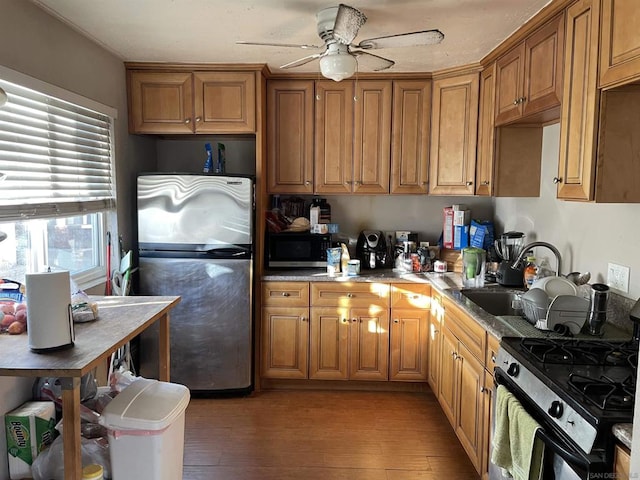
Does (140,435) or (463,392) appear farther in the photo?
(463,392)

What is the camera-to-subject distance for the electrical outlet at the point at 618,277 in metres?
2.05

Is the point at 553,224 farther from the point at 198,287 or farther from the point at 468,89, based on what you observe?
the point at 198,287

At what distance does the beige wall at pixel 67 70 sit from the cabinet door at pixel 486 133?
2.45 metres

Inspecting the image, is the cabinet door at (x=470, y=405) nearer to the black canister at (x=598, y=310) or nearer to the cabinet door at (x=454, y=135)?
the black canister at (x=598, y=310)

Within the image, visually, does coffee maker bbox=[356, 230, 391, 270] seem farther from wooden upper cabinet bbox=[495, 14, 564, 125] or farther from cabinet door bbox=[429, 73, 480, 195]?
wooden upper cabinet bbox=[495, 14, 564, 125]

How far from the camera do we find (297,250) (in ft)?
11.4

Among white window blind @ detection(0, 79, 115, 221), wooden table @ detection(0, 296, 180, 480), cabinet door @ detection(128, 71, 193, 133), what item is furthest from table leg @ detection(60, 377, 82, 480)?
cabinet door @ detection(128, 71, 193, 133)

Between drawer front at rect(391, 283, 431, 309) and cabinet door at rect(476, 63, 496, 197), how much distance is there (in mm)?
780

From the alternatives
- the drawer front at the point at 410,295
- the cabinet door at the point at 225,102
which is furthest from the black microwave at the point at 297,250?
the cabinet door at the point at 225,102

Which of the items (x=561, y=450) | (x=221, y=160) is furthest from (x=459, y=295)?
(x=221, y=160)

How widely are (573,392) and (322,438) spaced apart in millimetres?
1740

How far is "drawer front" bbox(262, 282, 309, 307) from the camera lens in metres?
3.30

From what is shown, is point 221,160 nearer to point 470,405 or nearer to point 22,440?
point 22,440

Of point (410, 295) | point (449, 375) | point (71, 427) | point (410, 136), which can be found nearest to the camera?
point (71, 427)
